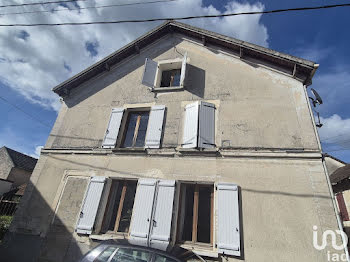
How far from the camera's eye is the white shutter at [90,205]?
5546mm

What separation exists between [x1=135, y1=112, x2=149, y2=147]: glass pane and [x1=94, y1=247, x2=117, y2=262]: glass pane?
3668 millimetres

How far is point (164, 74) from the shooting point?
27.6 feet

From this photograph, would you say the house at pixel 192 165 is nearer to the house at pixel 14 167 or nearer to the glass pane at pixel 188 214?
the glass pane at pixel 188 214

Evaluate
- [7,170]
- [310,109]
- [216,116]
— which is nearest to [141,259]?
[216,116]

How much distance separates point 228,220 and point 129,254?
2.57 meters

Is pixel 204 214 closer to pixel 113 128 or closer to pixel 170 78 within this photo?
pixel 113 128

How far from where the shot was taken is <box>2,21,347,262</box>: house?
15.6ft

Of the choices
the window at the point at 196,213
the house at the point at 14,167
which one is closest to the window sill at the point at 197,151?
the window at the point at 196,213

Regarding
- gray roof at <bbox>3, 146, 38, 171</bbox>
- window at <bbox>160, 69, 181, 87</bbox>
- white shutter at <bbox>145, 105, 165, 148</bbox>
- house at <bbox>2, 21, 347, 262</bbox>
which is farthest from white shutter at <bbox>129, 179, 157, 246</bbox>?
gray roof at <bbox>3, 146, 38, 171</bbox>

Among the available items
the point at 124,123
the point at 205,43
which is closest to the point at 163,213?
the point at 124,123

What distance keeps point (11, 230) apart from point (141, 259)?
547 cm

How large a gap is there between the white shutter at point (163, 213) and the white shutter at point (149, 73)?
392cm

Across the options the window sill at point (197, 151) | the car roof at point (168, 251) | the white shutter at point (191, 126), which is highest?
the white shutter at point (191, 126)

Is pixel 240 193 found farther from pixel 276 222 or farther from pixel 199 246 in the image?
pixel 199 246
